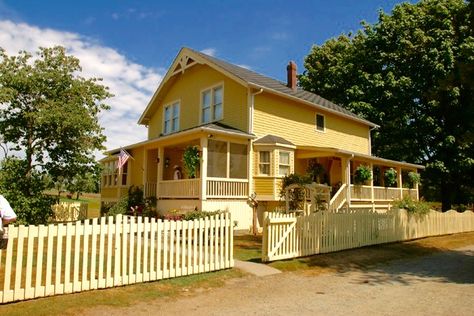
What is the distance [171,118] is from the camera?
25375mm

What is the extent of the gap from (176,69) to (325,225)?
52.1 feet

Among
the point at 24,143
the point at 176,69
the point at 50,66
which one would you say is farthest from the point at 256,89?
the point at 24,143

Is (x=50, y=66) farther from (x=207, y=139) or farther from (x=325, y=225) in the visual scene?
(x=325, y=225)

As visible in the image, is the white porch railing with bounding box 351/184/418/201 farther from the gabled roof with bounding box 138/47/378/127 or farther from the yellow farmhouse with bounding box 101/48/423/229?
the gabled roof with bounding box 138/47/378/127

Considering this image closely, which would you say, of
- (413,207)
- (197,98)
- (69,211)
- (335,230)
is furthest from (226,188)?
(69,211)

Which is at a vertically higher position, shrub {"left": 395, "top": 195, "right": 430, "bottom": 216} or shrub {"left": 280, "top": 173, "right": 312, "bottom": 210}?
shrub {"left": 280, "top": 173, "right": 312, "bottom": 210}

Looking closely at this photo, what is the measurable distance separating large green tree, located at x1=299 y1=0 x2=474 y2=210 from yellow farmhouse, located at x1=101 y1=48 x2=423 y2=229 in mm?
4190

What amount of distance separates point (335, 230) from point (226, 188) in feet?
21.6

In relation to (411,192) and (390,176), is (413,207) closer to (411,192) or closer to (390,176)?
(390,176)

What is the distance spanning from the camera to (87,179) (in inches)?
802

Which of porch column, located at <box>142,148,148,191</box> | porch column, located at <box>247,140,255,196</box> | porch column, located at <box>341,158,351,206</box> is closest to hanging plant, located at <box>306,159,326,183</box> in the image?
porch column, located at <box>341,158,351,206</box>

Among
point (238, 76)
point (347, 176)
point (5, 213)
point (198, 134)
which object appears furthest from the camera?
point (347, 176)

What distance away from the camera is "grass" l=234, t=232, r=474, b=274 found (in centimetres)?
1017

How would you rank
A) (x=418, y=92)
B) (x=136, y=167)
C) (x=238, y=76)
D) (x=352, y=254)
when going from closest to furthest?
(x=352, y=254), (x=238, y=76), (x=136, y=167), (x=418, y=92)
